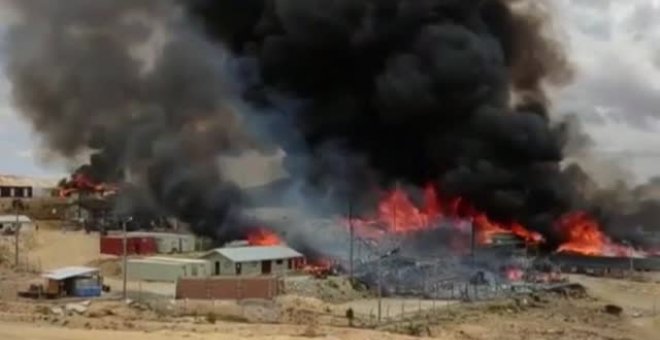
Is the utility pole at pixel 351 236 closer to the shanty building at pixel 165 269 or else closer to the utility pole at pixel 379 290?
the utility pole at pixel 379 290

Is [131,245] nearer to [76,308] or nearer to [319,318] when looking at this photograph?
[76,308]

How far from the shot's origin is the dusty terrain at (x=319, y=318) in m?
41.8

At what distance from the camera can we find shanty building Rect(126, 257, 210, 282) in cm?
6262

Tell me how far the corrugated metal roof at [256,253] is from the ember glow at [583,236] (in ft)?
66.4

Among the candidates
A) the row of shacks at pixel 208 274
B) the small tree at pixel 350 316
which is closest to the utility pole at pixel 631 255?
the row of shacks at pixel 208 274

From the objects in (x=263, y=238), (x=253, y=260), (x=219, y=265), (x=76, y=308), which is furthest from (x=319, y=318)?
(x=263, y=238)

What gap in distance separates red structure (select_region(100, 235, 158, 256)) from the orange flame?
7.79 metres

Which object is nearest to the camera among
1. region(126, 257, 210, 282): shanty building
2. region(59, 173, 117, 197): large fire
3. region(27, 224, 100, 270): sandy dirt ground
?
region(126, 257, 210, 282): shanty building

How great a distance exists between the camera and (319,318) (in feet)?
158

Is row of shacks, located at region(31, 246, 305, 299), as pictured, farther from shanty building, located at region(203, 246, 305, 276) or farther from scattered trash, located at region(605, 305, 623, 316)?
scattered trash, located at region(605, 305, 623, 316)

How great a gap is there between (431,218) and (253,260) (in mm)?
16196

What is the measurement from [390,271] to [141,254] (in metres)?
23.2

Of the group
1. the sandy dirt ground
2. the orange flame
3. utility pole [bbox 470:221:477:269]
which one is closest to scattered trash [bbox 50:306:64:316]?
the sandy dirt ground

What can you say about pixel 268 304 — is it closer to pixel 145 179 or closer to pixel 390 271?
pixel 390 271
